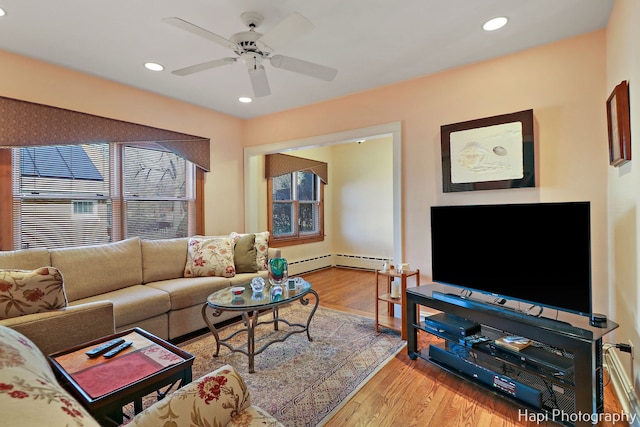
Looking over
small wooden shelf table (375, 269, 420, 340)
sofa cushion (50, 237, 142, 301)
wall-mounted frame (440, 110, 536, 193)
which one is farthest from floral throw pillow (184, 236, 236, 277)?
wall-mounted frame (440, 110, 536, 193)

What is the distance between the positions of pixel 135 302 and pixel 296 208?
349 cm

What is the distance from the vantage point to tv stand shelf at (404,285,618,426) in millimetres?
1608

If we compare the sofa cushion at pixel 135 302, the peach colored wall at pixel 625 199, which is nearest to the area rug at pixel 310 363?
the sofa cushion at pixel 135 302

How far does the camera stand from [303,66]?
2.24 meters

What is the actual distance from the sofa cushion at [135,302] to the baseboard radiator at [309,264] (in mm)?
2764

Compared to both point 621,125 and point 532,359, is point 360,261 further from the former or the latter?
point 621,125

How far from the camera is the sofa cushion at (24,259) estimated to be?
2338 millimetres

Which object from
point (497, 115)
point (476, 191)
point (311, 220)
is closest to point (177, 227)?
point (311, 220)

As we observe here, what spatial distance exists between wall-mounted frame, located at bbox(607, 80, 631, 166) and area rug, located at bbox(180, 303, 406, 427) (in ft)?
6.82

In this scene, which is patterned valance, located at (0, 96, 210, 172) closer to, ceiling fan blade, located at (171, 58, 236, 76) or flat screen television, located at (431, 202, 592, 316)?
ceiling fan blade, located at (171, 58, 236, 76)

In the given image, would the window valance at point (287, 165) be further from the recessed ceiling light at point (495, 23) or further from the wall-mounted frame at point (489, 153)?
the recessed ceiling light at point (495, 23)

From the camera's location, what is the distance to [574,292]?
1.83 m

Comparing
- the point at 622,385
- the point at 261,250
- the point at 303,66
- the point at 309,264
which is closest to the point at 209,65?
the point at 303,66

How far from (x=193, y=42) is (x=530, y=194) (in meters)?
3.07
